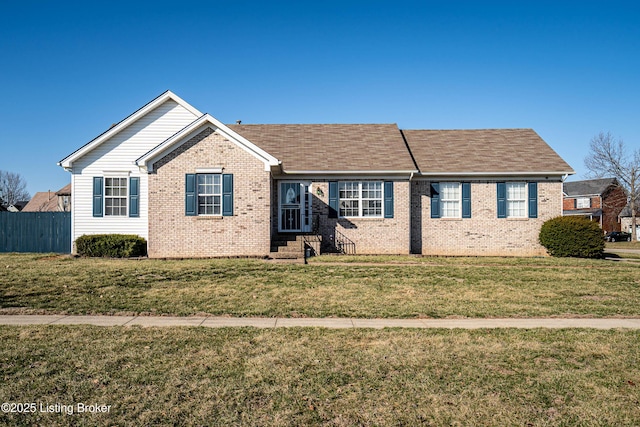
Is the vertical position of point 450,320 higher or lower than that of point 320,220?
lower

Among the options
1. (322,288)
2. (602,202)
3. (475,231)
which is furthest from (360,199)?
(602,202)

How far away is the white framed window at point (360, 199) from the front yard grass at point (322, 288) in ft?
13.2

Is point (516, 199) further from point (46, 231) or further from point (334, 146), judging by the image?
point (46, 231)

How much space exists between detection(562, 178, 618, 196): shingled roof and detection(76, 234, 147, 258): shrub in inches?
2204

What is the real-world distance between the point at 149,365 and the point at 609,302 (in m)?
9.15

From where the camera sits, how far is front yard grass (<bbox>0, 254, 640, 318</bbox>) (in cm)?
855

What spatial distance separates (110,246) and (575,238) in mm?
18575

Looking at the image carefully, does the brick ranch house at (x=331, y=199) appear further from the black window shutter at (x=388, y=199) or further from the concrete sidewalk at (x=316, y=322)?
the concrete sidewalk at (x=316, y=322)

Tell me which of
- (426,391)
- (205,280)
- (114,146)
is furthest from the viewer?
(114,146)

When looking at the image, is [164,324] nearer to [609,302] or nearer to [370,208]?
[609,302]

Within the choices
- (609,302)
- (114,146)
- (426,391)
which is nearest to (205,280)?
(426,391)

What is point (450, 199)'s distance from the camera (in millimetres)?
20094

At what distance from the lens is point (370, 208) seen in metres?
19.4

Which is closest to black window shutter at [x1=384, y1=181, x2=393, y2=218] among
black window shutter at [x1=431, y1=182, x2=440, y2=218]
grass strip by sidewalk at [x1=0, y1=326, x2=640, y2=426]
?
black window shutter at [x1=431, y1=182, x2=440, y2=218]
